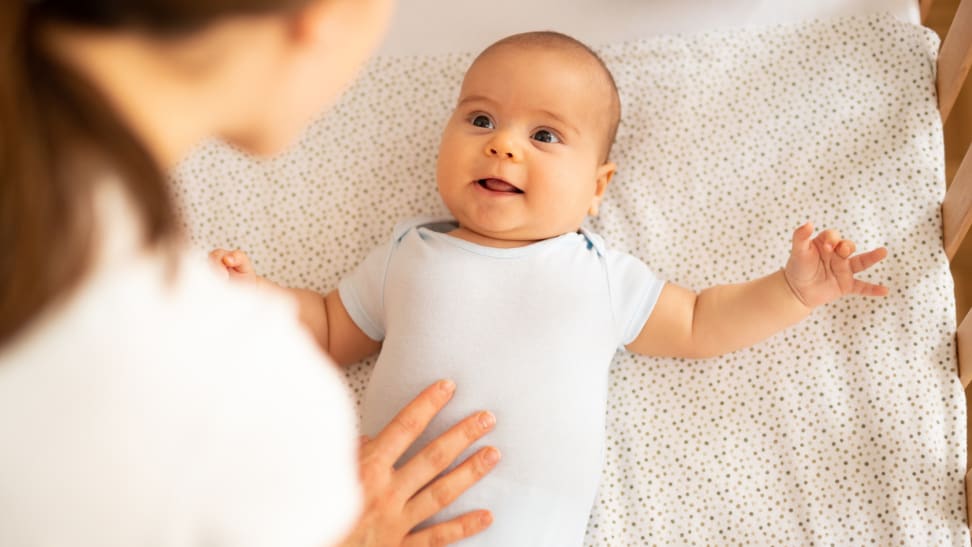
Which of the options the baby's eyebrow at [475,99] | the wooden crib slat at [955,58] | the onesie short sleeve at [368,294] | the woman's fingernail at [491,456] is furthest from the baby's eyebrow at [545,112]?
the wooden crib slat at [955,58]

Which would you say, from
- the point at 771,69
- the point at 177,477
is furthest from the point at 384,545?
the point at 771,69

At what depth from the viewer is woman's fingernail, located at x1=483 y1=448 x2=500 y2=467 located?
→ 1034mm

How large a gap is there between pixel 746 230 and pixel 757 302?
167 millimetres

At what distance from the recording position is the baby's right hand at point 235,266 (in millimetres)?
1158

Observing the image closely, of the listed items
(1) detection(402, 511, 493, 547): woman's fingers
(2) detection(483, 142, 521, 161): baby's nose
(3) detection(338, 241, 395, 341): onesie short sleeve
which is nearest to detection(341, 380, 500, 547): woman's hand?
(1) detection(402, 511, 493, 547): woman's fingers

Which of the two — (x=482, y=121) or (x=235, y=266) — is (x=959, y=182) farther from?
(x=235, y=266)

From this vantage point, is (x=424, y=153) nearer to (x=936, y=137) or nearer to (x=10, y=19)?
(x=936, y=137)

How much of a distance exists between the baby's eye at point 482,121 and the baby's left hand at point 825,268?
43 cm

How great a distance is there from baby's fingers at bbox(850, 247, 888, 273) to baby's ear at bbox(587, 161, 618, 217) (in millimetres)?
346

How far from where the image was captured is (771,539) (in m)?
1.14

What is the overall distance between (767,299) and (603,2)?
573 millimetres

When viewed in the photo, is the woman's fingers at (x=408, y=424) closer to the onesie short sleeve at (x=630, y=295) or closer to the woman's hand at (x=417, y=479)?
the woman's hand at (x=417, y=479)

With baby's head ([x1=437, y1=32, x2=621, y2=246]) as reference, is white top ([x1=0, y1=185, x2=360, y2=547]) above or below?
below

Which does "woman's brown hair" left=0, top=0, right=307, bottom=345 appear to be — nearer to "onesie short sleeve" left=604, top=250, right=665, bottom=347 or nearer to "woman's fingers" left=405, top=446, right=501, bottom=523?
"woman's fingers" left=405, top=446, right=501, bottom=523
